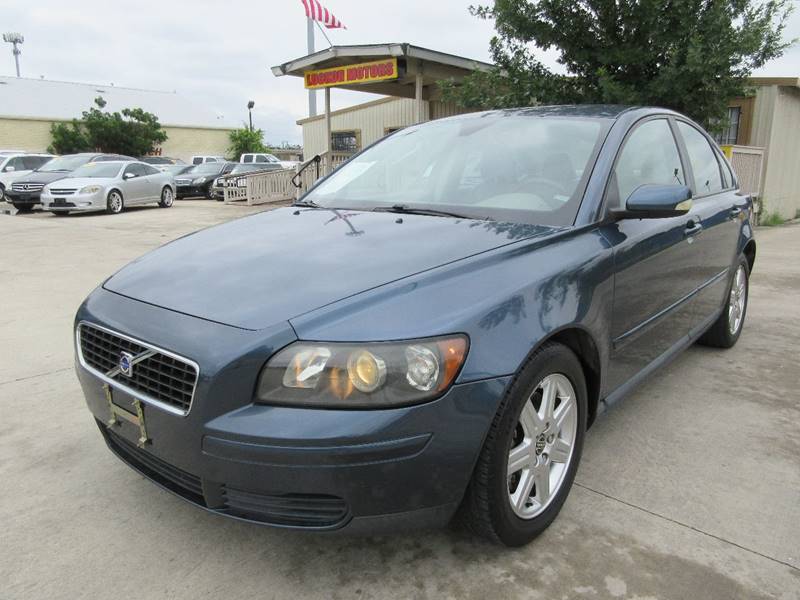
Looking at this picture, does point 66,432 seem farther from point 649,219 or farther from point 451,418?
point 649,219

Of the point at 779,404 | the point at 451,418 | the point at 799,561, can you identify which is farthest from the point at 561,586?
the point at 779,404

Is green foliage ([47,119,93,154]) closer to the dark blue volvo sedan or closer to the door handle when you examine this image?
the dark blue volvo sedan

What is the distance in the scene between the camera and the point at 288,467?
1.72 m

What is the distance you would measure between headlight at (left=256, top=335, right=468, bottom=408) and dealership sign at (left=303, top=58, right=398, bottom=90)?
479 inches

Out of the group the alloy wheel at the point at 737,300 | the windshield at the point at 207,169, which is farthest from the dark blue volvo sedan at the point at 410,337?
the windshield at the point at 207,169

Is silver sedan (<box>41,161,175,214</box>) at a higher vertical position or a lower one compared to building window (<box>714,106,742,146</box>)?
lower

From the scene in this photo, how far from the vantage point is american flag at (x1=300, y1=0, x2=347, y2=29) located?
2025cm

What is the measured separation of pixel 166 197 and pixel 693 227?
1681 centimetres

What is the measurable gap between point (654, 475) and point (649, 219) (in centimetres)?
114

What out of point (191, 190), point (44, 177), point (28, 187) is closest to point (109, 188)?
point (28, 187)

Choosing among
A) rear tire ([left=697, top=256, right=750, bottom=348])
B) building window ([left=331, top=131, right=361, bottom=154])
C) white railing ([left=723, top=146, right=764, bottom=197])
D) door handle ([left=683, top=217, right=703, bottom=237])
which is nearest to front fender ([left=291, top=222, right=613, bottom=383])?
door handle ([left=683, top=217, right=703, bottom=237])

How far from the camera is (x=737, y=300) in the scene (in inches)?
176

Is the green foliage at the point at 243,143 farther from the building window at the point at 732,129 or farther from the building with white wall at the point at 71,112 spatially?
the building window at the point at 732,129

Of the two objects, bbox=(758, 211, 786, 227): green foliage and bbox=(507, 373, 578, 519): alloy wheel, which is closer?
bbox=(507, 373, 578, 519): alloy wheel
